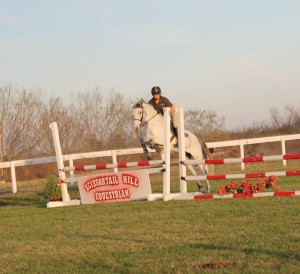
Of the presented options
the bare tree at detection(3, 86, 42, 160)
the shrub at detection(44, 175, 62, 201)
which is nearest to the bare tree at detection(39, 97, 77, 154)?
the bare tree at detection(3, 86, 42, 160)

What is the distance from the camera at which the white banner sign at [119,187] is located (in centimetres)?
1462

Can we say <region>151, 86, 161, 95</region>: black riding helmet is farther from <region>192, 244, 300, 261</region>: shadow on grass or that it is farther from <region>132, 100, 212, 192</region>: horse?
<region>192, 244, 300, 261</region>: shadow on grass

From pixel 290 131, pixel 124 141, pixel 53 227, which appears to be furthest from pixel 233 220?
pixel 290 131

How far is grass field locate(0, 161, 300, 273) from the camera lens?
23.1ft

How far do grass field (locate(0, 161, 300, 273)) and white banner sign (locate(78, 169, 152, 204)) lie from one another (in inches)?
19.0

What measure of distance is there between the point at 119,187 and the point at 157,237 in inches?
225

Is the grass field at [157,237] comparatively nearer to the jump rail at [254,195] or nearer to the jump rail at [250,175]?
the jump rail at [254,195]

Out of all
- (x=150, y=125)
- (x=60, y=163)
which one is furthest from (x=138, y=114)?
(x=60, y=163)

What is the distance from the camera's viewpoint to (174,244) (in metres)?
8.33

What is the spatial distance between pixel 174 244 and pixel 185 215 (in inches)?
123

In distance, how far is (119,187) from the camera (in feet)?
48.3

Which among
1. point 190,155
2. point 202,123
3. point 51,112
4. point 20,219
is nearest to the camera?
point 20,219

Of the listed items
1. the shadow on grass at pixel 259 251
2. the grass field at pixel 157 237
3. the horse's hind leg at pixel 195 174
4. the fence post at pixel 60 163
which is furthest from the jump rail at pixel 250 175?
the shadow on grass at pixel 259 251

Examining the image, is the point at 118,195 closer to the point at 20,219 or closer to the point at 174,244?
→ the point at 20,219
